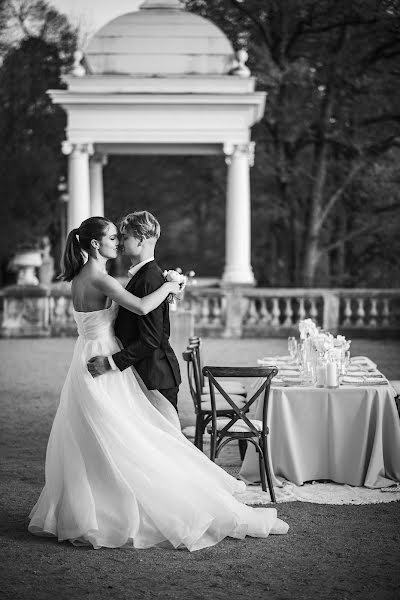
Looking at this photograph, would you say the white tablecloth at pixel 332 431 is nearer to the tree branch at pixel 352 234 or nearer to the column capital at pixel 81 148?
the column capital at pixel 81 148

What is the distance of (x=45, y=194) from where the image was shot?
34.7 metres

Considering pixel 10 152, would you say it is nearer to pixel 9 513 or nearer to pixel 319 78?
pixel 319 78

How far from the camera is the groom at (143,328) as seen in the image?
6.91 meters

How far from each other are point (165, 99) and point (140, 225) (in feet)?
56.4

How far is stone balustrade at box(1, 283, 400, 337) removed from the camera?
23312mm

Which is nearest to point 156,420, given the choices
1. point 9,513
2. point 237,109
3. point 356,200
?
point 9,513

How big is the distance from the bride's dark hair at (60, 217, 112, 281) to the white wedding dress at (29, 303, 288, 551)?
30cm

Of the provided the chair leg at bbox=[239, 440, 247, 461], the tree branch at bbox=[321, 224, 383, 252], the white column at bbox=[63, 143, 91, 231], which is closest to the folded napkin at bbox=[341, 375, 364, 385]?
the chair leg at bbox=[239, 440, 247, 461]

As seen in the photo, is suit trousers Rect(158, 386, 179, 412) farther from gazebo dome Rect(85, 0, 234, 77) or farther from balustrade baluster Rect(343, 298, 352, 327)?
gazebo dome Rect(85, 0, 234, 77)

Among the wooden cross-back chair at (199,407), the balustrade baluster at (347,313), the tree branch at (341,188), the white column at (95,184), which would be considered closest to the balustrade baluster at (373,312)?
the balustrade baluster at (347,313)

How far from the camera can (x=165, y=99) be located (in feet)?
77.7

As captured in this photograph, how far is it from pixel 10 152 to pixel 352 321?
13907 millimetres

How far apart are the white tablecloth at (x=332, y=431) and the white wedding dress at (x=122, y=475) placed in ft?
6.23

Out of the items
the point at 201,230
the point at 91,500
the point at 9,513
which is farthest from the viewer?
the point at 201,230
